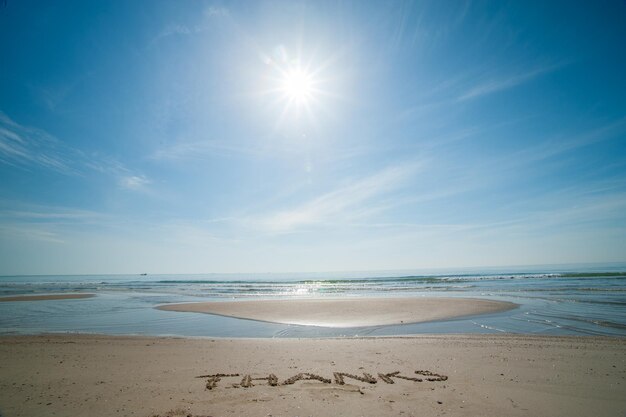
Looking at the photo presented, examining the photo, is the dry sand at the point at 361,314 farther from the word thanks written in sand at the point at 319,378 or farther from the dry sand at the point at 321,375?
the word thanks written in sand at the point at 319,378

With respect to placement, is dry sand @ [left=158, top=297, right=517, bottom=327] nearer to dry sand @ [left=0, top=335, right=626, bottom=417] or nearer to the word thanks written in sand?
dry sand @ [left=0, top=335, right=626, bottom=417]

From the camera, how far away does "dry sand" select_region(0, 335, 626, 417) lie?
5.73 m

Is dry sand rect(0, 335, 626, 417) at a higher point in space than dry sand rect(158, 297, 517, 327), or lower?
higher

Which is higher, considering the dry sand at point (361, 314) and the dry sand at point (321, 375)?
the dry sand at point (321, 375)

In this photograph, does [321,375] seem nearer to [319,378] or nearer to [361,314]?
[319,378]

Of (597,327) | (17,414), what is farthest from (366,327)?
(17,414)

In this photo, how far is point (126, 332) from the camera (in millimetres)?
14859

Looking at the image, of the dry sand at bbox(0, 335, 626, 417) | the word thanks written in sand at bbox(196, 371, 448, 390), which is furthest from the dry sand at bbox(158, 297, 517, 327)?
the word thanks written in sand at bbox(196, 371, 448, 390)

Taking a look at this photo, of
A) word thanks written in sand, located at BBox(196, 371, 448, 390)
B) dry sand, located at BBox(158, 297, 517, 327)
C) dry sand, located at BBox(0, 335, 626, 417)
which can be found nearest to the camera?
dry sand, located at BBox(0, 335, 626, 417)

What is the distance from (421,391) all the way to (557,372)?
415 cm

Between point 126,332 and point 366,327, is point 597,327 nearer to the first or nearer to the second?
point 366,327

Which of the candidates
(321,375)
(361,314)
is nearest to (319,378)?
(321,375)

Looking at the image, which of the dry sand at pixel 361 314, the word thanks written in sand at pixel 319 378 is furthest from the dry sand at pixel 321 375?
the dry sand at pixel 361 314

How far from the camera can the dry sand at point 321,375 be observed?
573 cm
